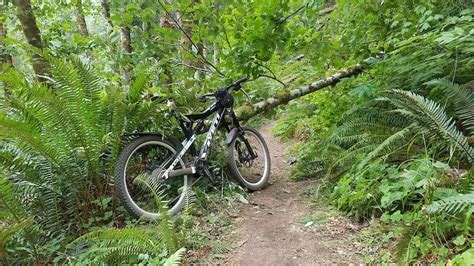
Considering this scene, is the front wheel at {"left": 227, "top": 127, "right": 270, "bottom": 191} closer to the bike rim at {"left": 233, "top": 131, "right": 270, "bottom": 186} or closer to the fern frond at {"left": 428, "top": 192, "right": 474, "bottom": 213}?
the bike rim at {"left": 233, "top": 131, "right": 270, "bottom": 186}

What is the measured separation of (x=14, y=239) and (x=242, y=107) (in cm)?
333

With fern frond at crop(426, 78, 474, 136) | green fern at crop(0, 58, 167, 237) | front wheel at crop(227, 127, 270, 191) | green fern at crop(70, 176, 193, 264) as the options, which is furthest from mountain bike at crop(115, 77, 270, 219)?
fern frond at crop(426, 78, 474, 136)

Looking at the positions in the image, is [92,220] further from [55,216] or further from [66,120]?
[66,120]

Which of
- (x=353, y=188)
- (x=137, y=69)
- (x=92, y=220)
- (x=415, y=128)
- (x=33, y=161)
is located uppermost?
(x=137, y=69)

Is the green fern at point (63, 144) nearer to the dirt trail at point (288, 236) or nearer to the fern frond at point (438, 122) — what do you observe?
the dirt trail at point (288, 236)

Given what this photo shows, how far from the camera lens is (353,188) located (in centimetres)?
338

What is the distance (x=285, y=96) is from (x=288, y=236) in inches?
108

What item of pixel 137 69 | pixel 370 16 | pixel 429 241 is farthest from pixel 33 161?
pixel 370 16

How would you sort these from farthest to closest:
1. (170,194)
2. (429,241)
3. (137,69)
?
(137,69)
(170,194)
(429,241)

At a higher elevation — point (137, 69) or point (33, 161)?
point (137, 69)

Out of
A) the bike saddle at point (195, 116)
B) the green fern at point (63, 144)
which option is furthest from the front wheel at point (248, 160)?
the green fern at point (63, 144)

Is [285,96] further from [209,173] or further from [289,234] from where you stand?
[289,234]

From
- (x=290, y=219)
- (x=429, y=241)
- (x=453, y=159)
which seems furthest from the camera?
(x=290, y=219)

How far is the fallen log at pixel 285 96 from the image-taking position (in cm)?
511
